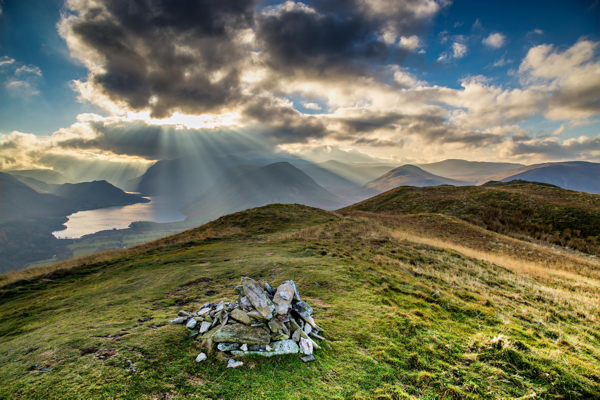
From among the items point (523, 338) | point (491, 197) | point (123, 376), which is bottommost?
point (523, 338)

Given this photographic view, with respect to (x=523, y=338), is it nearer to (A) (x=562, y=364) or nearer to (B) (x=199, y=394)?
(A) (x=562, y=364)

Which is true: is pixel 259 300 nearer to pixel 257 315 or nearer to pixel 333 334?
pixel 257 315

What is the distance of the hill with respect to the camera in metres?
28.7

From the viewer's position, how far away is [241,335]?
4961 millimetres

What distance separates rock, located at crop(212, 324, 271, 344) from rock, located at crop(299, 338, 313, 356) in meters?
0.75

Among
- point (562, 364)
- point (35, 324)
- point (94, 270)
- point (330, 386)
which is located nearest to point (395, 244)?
point (562, 364)

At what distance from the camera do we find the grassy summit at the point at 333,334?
398cm

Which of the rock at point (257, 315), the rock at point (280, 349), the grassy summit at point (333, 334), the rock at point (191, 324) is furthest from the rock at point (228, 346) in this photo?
the rock at point (191, 324)

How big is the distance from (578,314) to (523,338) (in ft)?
19.0

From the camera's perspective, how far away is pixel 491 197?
44906 mm

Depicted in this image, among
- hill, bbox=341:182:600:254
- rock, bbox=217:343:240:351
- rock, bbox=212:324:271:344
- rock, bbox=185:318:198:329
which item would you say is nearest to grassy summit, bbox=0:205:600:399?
rock, bbox=185:318:198:329

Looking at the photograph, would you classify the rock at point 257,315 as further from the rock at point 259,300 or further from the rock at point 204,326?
the rock at point 204,326

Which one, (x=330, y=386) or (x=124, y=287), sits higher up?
(x=330, y=386)

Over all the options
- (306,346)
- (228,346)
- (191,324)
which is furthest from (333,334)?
(191,324)
